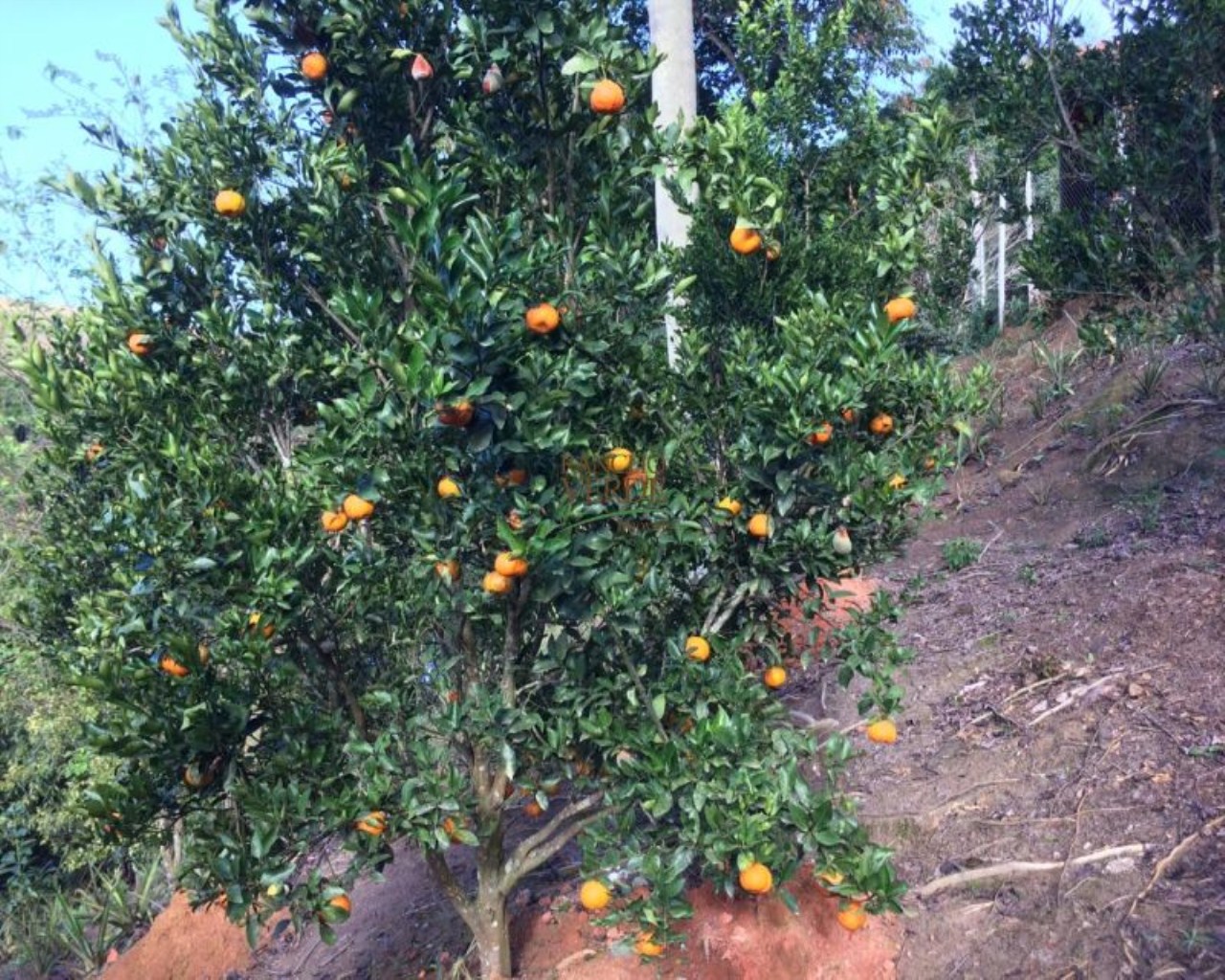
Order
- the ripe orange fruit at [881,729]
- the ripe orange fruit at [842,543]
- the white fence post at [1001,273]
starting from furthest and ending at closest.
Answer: the white fence post at [1001,273] → the ripe orange fruit at [881,729] → the ripe orange fruit at [842,543]

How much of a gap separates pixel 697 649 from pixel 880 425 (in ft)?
2.66

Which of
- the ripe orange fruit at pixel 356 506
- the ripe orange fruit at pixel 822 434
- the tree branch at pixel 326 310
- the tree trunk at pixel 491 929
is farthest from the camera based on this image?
the tree trunk at pixel 491 929

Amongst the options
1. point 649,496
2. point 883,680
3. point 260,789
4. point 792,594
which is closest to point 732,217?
point 649,496

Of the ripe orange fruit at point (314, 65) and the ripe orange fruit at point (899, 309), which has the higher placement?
the ripe orange fruit at point (314, 65)

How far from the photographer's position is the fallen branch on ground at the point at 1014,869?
3213mm

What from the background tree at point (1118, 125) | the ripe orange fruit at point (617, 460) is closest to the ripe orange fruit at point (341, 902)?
the ripe orange fruit at point (617, 460)

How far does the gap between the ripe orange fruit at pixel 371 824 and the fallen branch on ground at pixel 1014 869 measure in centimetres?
183

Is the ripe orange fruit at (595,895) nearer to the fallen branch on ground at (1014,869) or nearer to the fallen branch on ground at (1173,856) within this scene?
the fallen branch on ground at (1014,869)

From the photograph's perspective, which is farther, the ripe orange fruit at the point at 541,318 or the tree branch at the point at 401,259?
the tree branch at the point at 401,259

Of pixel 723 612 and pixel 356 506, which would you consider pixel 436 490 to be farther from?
pixel 723 612

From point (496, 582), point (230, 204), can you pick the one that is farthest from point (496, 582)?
point (230, 204)

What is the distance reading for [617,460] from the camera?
2789 mm

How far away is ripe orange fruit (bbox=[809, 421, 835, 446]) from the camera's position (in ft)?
8.60

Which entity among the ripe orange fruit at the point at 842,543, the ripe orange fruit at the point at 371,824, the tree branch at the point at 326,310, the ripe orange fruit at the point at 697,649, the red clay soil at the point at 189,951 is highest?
the tree branch at the point at 326,310
